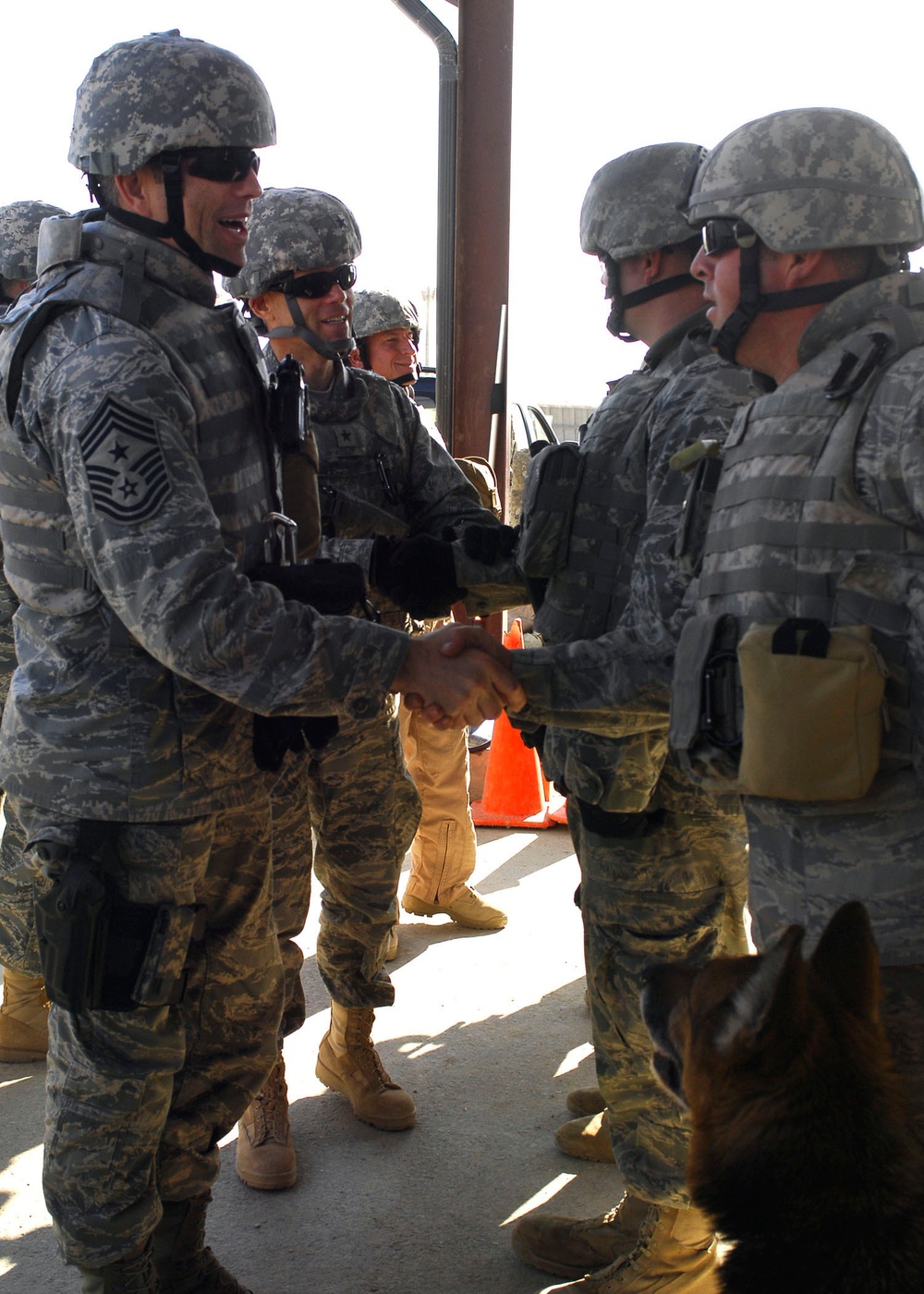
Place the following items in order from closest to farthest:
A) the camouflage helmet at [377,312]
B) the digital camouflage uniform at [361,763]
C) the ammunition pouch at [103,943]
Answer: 1. the ammunition pouch at [103,943]
2. the digital camouflage uniform at [361,763]
3. the camouflage helmet at [377,312]

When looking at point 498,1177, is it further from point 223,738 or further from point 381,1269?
point 223,738

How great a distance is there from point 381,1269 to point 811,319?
2.47 meters

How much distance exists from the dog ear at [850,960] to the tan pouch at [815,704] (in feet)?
1.15

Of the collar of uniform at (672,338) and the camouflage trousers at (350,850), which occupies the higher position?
the collar of uniform at (672,338)

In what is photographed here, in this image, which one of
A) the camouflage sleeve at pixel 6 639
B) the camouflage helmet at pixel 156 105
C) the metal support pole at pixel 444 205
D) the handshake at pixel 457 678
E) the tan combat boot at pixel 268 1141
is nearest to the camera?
the camouflage helmet at pixel 156 105

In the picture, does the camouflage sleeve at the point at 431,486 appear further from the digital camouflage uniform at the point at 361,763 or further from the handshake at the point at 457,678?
the handshake at the point at 457,678

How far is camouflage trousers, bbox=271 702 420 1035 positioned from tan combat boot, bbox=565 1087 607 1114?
0.67 m

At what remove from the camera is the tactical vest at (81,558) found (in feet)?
7.41

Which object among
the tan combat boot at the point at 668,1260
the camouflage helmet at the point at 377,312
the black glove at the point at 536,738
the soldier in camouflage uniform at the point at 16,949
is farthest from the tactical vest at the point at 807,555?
the camouflage helmet at the point at 377,312

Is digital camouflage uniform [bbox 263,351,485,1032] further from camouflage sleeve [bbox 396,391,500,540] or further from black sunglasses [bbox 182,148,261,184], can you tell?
black sunglasses [bbox 182,148,261,184]

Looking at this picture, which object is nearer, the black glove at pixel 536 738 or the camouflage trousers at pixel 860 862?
the camouflage trousers at pixel 860 862

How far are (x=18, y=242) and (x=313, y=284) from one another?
6.04ft

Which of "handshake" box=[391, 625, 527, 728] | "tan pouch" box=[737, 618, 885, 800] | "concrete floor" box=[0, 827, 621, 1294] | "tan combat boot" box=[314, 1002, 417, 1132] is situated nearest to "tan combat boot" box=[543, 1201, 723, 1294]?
"concrete floor" box=[0, 827, 621, 1294]

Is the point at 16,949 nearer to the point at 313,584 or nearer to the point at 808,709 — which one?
the point at 313,584
